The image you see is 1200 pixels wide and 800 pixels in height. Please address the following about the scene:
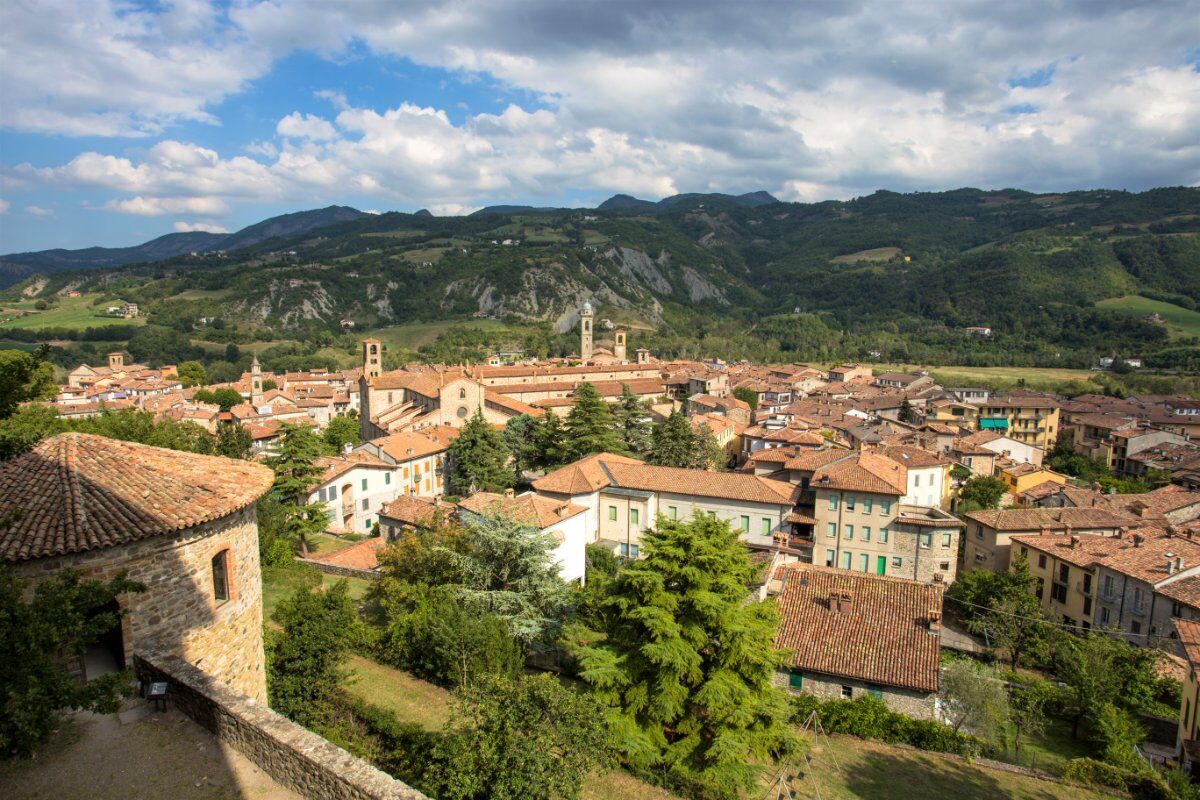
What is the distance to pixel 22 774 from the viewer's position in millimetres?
7863

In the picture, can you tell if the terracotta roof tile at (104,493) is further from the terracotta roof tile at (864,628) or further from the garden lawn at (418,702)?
the terracotta roof tile at (864,628)

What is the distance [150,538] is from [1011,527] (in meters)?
42.4

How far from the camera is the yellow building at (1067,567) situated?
33.0 m

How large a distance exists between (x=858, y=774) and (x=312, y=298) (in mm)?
203738

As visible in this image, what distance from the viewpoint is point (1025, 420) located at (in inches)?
3091

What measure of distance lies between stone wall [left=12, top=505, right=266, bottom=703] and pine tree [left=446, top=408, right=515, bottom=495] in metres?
35.2

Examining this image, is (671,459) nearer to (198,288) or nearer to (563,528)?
(563,528)

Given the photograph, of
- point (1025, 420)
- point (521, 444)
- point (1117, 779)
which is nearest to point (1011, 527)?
point (1117, 779)

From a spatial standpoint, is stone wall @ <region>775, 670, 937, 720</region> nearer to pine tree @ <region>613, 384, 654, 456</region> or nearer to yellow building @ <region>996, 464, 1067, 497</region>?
pine tree @ <region>613, 384, 654, 456</region>

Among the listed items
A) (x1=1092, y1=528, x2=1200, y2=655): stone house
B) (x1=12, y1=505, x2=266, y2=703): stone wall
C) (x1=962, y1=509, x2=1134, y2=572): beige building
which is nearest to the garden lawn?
(x1=12, y1=505, x2=266, y2=703): stone wall

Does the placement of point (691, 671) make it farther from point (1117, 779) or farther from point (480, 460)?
point (480, 460)

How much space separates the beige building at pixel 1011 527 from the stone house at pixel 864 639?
17.1 meters

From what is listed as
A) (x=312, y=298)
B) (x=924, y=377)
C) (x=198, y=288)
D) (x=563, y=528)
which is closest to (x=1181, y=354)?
(x=924, y=377)

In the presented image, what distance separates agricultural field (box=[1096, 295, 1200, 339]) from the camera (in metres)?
146
